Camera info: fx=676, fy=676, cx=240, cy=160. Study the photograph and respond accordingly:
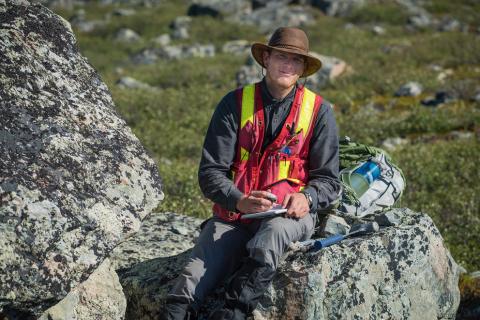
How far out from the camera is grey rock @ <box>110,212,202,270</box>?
791 centimetres

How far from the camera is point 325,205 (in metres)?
6.79

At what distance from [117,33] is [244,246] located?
36.4 meters

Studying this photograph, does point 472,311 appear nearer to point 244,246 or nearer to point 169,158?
point 244,246

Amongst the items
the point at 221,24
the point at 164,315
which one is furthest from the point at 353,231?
the point at 221,24

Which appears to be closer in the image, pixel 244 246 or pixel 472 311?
pixel 244 246

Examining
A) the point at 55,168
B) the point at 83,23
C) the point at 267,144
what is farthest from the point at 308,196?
the point at 83,23

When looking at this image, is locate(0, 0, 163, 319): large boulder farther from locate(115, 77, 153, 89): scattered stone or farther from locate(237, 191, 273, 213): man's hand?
locate(115, 77, 153, 89): scattered stone

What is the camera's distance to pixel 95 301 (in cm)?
607

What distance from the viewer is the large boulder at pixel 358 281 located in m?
6.18

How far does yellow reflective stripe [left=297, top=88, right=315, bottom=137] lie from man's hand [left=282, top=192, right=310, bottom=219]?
66 centimetres

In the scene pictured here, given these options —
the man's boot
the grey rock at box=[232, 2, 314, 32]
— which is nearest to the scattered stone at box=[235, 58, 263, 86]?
the grey rock at box=[232, 2, 314, 32]

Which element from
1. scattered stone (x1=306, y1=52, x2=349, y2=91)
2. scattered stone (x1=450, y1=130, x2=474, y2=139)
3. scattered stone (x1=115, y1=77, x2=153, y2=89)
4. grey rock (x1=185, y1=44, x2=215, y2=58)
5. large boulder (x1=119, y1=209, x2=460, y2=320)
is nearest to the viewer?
large boulder (x1=119, y1=209, x2=460, y2=320)

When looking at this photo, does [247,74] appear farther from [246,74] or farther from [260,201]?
[260,201]

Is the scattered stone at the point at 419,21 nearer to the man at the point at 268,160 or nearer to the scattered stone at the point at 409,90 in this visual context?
the scattered stone at the point at 409,90
